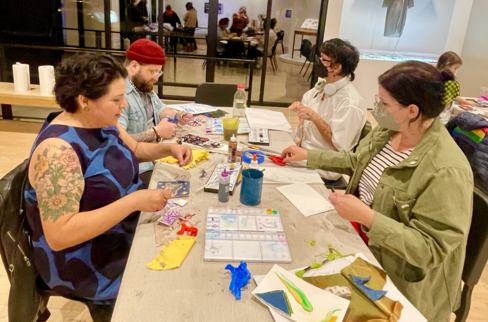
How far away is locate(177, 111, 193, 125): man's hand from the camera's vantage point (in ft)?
8.42

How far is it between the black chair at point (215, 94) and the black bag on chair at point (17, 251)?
6.74 feet

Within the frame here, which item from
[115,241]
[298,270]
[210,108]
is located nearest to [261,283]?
[298,270]

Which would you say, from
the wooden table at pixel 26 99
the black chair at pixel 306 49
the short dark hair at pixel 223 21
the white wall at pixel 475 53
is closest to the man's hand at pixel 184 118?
the wooden table at pixel 26 99

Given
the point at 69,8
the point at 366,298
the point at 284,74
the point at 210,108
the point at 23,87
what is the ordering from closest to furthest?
the point at 366,298 < the point at 210,108 < the point at 23,87 < the point at 69,8 < the point at 284,74

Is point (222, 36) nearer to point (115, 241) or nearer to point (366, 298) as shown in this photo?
point (115, 241)

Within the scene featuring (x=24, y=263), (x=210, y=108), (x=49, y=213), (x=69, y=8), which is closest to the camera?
(x=49, y=213)

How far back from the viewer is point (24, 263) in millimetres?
1346

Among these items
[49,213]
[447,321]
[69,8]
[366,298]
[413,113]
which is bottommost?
[447,321]

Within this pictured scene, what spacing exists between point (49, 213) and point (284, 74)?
5.82 m

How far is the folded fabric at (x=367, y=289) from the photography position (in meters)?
1.08

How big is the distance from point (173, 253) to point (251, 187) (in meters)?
0.44

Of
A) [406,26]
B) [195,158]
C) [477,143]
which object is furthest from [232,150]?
[406,26]

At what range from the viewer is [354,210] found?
4.38 feet

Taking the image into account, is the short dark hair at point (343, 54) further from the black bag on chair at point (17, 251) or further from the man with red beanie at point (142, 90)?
the black bag on chair at point (17, 251)
